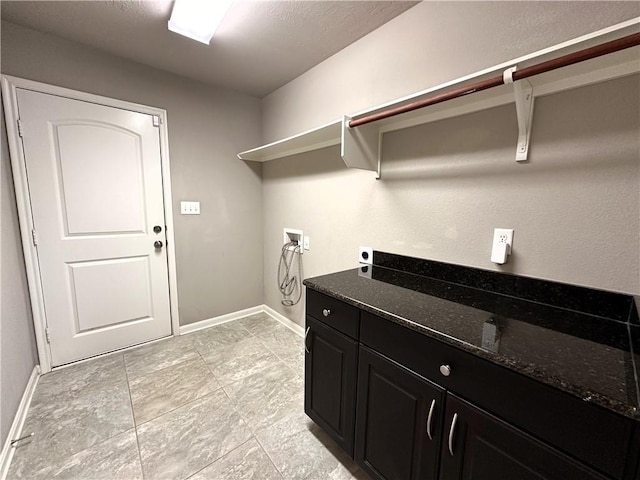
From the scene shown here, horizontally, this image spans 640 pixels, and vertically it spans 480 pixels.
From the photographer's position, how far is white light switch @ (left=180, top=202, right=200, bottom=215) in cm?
246

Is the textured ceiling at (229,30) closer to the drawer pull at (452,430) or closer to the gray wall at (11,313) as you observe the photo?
the gray wall at (11,313)

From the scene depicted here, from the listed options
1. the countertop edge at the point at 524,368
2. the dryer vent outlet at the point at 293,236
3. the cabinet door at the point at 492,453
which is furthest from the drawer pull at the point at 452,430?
the dryer vent outlet at the point at 293,236

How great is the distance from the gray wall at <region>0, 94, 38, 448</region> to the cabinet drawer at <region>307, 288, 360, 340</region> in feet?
5.29

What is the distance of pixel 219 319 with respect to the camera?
9.18 ft

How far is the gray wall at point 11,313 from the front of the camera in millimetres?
1392

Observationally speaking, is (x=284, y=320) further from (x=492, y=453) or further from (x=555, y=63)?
(x=555, y=63)

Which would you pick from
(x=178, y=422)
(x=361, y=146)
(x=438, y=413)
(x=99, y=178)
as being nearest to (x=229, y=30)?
(x=361, y=146)

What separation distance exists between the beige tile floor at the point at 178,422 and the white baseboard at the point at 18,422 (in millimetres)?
28

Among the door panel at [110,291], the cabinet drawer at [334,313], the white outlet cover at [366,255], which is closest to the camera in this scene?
the cabinet drawer at [334,313]

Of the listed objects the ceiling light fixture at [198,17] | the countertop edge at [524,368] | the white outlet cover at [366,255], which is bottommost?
the countertop edge at [524,368]

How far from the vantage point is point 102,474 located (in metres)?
1.24

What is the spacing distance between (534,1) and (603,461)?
1.56 m

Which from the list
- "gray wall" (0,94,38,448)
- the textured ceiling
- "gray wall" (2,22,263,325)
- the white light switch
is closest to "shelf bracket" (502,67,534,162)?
the textured ceiling

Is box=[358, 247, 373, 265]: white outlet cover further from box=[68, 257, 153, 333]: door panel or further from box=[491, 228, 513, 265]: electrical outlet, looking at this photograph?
box=[68, 257, 153, 333]: door panel
